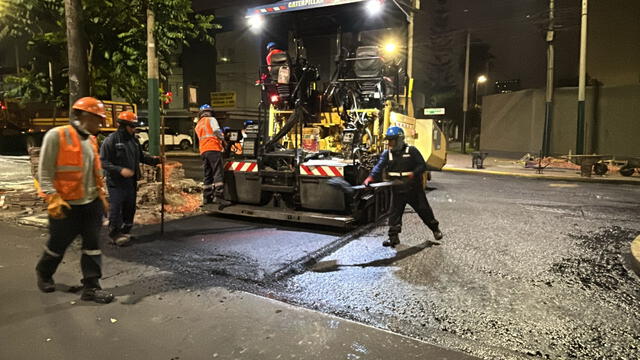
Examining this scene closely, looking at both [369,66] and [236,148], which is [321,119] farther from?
[236,148]

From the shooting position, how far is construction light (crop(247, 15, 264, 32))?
8.68 metres

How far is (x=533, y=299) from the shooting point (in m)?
4.57

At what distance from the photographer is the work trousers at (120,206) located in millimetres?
6223

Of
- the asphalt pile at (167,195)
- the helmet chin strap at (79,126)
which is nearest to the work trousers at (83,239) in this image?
the helmet chin strap at (79,126)

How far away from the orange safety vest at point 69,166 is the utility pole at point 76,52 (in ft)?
13.8

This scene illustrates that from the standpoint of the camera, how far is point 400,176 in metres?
6.46

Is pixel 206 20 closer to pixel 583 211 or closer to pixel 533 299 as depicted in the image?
pixel 533 299

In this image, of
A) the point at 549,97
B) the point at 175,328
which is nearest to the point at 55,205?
the point at 175,328

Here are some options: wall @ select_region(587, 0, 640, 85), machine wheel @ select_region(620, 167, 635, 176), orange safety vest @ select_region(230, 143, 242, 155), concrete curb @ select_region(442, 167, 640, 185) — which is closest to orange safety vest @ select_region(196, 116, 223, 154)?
orange safety vest @ select_region(230, 143, 242, 155)

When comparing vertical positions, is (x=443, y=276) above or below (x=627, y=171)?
below

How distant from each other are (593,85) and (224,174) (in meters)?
22.6

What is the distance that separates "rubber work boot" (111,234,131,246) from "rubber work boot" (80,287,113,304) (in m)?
2.02

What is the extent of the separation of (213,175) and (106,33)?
4014 millimetres

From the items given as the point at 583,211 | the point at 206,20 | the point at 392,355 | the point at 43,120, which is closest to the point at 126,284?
the point at 392,355
